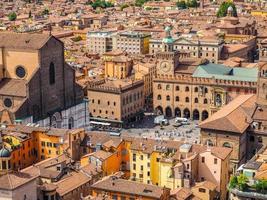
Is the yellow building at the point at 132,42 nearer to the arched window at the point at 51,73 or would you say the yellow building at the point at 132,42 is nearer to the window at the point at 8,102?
the arched window at the point at 51,73

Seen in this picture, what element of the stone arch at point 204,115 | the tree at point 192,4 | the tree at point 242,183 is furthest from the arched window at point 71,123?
the tree at point 192,4

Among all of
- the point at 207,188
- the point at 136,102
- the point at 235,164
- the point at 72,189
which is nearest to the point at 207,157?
the point at 207,188

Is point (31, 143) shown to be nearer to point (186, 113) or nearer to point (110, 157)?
point (110, 157)

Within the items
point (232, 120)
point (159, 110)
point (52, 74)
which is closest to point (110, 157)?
point (232, 120)

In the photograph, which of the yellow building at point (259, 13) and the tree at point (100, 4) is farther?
the tree at point (100, 4)

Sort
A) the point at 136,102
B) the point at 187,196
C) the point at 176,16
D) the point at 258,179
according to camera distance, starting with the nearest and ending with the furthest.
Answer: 1. the point at 258,179
2. the point at 187,196
3. the point at 136,102
4. the point at 176,16

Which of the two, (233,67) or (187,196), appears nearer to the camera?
(187,196)

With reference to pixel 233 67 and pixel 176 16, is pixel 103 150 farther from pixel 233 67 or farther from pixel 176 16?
pixel 176 16

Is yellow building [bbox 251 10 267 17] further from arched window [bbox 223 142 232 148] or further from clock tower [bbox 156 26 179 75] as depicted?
arched window [bbox 223 142 232 148]
